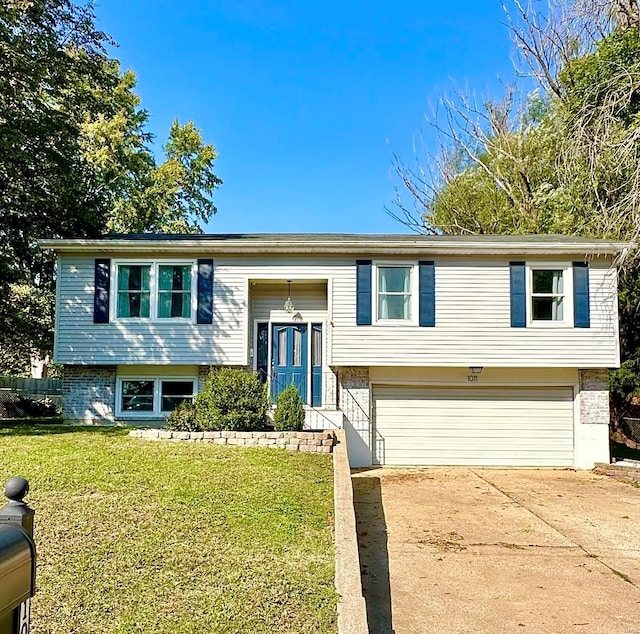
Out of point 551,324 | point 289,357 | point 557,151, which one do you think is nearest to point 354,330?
point 289,357

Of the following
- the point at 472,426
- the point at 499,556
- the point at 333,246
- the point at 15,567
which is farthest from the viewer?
the point at 472,426

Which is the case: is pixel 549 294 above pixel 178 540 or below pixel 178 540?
above

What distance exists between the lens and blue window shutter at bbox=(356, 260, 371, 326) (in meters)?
12.5

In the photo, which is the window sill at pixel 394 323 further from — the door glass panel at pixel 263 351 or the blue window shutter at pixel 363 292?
the door glass panel at pixel 263 351

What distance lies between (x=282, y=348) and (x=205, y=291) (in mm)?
2174

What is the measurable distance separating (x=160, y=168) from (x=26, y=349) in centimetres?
970

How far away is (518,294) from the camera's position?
12.5 metres

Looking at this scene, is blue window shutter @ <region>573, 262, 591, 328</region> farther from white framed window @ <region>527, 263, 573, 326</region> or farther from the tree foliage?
the tree foliage

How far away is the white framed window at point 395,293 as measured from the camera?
12.6 meters

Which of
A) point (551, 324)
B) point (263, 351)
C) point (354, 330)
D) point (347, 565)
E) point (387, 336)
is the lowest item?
point (347, 565)

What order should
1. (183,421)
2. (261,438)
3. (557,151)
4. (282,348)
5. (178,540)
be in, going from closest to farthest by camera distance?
(178,540), (261,438), (183,421), (282,348), (557,151)

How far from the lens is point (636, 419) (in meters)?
16.5

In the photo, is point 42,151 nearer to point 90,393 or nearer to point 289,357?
point 90,393

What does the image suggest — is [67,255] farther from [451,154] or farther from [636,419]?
[451,154]
